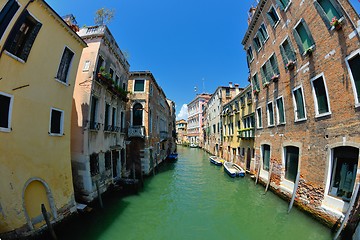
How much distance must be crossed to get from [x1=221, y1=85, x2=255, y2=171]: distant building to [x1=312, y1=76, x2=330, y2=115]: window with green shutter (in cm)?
630

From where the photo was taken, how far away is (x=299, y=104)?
8.38 m

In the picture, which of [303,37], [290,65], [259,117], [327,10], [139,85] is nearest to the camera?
[327,10]

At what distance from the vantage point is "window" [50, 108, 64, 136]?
625 centimetres

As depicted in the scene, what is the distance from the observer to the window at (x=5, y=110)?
457 cm

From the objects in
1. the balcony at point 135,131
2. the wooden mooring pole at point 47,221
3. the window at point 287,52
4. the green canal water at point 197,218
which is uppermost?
the window at point 287,52

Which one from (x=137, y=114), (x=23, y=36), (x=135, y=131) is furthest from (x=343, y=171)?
(x=137, y=114)

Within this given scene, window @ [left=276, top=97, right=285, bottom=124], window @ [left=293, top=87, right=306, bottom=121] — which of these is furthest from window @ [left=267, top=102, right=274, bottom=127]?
window @ [left=293, top=87, right=306, bottom=121]

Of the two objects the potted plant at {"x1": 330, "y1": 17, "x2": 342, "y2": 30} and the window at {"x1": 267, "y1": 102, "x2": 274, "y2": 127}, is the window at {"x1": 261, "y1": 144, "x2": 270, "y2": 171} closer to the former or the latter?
the window at {"x1": 267, "y1": 102, "x2": 274, "y2": 127}

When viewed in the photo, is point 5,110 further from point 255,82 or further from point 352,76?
point 255,82

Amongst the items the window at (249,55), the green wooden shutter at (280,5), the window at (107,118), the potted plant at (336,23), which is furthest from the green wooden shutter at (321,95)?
the window at (107,118)

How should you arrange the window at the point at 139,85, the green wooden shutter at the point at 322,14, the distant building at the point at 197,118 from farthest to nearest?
the distant building at the point at 197,118, the window at the point at 139,85, the green wooden shutter at the point at 322,14

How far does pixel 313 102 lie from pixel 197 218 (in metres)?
6.88

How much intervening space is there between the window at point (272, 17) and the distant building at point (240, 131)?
523 centimetres

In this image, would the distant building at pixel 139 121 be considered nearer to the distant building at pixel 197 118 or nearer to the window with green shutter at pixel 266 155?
the window with green shutter at pixel 266 155
